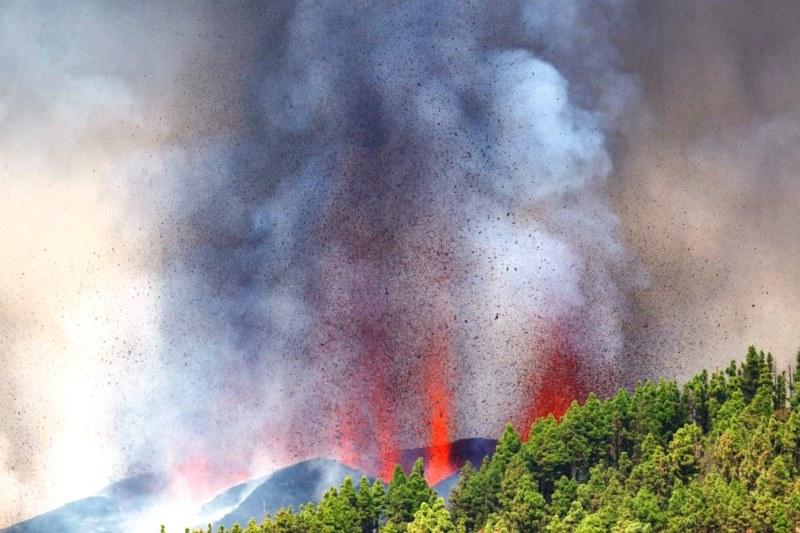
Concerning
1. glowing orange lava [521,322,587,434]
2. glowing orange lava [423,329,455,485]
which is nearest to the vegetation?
glowing orange lava [521,322,587,434]

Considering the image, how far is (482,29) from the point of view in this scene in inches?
5162

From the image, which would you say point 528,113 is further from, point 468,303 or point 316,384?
point 316,384

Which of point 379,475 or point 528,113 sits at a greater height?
point 528,113

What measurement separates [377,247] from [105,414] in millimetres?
20198

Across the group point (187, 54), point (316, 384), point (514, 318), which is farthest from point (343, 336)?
point (187, 54)

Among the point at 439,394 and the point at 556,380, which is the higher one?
the point at 439,394

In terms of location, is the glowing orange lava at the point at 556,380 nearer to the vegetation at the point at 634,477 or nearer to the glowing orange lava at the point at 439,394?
the glowing orange lava at the point at 439,394

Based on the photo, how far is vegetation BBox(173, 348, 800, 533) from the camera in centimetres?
8031

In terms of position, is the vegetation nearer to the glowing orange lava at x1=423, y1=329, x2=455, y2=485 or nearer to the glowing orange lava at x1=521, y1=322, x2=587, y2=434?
the glowing orange lava at x1=521, y1=322, x2=587, y2=434

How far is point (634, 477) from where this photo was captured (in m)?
85.2

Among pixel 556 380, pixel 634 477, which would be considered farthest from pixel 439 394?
pixel 634 477

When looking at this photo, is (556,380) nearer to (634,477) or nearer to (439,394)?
(439,394)

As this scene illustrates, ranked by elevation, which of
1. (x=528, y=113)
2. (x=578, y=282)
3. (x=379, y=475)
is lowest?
(x=379, y=475)

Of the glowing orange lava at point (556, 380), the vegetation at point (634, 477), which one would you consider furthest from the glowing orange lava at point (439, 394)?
the vegetation at point (634, 477)
